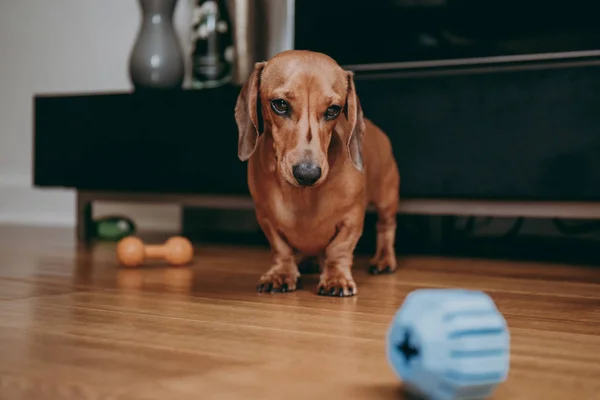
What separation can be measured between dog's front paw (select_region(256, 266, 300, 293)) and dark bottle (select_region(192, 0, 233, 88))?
4.53ft

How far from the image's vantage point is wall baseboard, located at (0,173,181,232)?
3275 mm

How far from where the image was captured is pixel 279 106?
4.56ft

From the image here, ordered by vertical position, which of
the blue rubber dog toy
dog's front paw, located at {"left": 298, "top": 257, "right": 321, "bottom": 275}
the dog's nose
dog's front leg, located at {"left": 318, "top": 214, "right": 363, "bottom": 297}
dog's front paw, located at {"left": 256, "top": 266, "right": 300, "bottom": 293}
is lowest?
dog's front paw, located at {"left": 298, "top": 257, "right": 321, "bottom": 275}

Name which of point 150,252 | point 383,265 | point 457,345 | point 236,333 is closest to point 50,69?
point 150,252

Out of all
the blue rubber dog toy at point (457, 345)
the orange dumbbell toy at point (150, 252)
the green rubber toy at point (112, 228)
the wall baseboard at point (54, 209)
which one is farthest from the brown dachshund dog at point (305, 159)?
the wall baseboard at point (54, 209)

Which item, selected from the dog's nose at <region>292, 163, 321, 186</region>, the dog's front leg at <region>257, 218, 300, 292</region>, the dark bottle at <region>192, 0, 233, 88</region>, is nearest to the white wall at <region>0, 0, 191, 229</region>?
the dark bottle at <region>192, 0, 233, 88</region>

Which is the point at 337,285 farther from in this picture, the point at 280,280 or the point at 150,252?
the point at 150,252

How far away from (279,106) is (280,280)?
0.37 metres

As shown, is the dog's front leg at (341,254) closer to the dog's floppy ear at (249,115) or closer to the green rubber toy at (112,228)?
the dog's floppy ear at (249,115)

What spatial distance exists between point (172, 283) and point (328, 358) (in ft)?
2.48

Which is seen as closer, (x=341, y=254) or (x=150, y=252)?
(x=341, y=254)

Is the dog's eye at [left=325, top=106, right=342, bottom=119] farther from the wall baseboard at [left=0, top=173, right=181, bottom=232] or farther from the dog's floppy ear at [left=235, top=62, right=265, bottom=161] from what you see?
the wall baseboard at [left=0, top=173, right=181, bottom=232]

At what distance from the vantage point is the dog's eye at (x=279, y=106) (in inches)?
54.4

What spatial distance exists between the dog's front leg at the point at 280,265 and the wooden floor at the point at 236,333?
0.04 m
